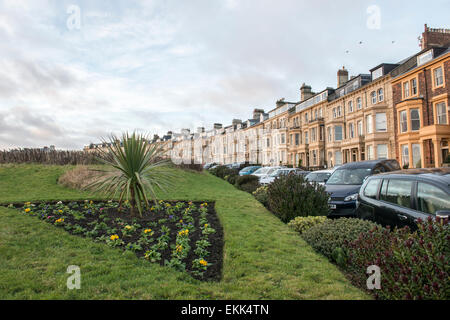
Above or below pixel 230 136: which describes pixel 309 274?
below

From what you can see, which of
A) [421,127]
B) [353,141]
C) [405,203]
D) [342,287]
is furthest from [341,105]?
[342,287]

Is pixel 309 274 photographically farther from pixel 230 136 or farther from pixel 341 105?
pixel 230 136

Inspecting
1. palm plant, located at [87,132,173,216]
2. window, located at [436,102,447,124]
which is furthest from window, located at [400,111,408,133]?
palm plant, located at [87,132,173,216]

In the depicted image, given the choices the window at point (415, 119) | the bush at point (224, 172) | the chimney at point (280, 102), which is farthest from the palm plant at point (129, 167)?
the chimney at point (280, 102)

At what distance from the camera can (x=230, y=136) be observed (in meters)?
72.8

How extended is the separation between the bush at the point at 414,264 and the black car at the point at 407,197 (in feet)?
2.44

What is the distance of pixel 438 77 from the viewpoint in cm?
2272

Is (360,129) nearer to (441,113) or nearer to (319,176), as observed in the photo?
(441,113)

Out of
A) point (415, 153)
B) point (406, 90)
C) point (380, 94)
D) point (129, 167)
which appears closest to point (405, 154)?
point (415, 153)

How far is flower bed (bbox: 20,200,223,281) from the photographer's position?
459 centimetres

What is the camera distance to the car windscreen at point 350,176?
10.0 metres

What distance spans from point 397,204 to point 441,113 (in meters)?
22.9
